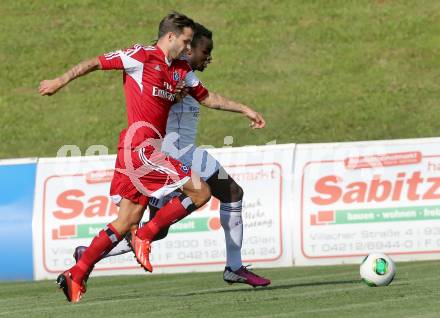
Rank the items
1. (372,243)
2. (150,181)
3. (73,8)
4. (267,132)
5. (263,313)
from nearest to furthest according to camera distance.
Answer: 1. (263,313)
2. (150,181)
3. (372,243)
4. (267,132)
5. (73,8)

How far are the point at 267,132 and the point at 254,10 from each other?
539cm

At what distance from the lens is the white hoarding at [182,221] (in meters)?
13.3

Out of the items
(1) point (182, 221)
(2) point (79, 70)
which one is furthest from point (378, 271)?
(1) point (182, 221)

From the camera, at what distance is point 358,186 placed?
13336 mm

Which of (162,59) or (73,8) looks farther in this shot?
(73,8)

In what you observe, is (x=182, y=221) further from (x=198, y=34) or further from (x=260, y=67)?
(x=260, y=67)

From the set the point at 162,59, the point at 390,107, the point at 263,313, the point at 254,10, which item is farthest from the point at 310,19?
the point at 263,313

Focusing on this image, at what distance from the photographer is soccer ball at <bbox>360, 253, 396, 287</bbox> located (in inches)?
351

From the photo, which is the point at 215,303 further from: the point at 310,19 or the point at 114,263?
the point at 310,19

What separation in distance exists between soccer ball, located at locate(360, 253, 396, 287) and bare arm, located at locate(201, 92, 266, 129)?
57.4 inches

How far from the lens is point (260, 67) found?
2302 cm

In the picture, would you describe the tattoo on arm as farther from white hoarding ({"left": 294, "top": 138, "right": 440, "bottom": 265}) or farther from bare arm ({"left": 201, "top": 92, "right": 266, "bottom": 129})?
white hoarding ({"left": 294, "top": 138, "right": 440, "bottom": 265})

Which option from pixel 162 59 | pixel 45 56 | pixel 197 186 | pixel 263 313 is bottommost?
pixel 263 313

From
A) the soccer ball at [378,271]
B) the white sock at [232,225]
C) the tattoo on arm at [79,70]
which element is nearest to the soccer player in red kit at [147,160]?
the tattoo on arm at [79,70]
